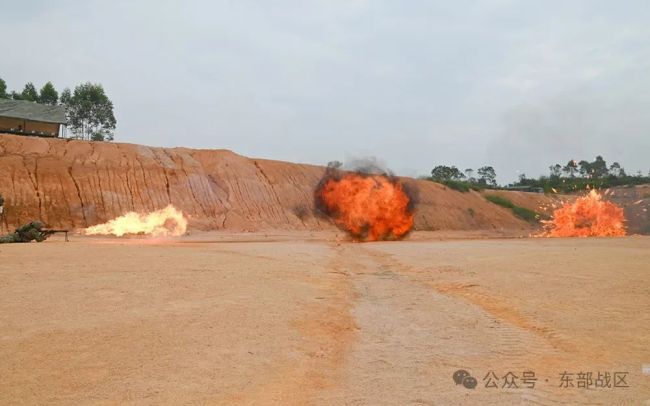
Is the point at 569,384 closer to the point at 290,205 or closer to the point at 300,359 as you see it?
the point at 300,359

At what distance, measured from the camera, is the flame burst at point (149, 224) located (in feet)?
102

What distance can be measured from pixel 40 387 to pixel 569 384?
17.6 feet

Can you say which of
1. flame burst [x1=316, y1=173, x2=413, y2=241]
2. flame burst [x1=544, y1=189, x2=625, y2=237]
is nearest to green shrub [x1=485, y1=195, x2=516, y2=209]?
flame burst [x1=544, y1=189, x2=625, y2=237]

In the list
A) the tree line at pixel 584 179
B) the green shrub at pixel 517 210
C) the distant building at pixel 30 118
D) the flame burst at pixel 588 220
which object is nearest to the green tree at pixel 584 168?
the tree line at pixel 584 179

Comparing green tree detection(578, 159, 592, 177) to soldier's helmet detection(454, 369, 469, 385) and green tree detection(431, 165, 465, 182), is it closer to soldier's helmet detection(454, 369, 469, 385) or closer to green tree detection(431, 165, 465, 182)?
green tree detection(431, 165, 465, 182)

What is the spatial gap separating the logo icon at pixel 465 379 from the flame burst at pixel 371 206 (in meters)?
24.9

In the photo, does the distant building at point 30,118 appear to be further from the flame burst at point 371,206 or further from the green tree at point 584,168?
the green tree at point 584,168

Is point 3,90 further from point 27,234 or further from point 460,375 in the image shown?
point 460,375

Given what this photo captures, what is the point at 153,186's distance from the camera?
38250mm

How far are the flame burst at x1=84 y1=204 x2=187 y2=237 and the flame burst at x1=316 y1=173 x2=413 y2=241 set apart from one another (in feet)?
38.0

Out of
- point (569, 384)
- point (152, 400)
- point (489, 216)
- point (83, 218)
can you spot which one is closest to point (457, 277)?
point (569, 384)

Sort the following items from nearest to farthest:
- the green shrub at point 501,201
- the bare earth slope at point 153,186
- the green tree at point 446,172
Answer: the bare earth slope at point 153,186, the green shrub at point 501,201, the green tree at point 446,172

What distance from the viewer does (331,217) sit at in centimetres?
3369

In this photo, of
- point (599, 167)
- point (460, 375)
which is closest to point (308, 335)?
point (460, 375)
